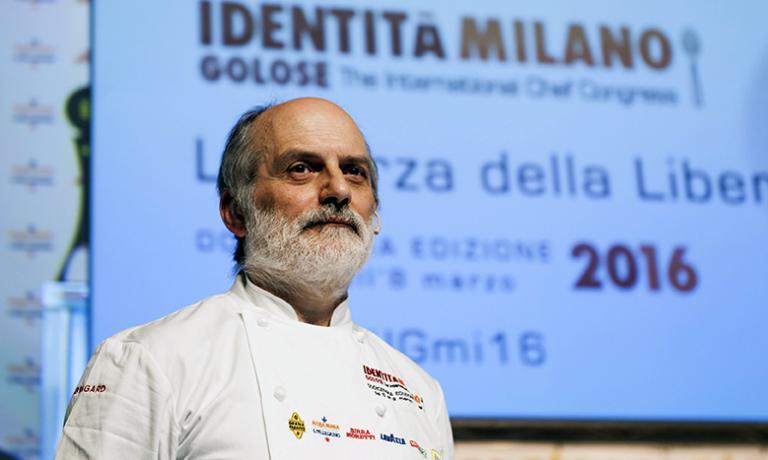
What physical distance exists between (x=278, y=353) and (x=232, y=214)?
0.28 m

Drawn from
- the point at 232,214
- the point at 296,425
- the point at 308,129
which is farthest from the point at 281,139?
the point at 296,425

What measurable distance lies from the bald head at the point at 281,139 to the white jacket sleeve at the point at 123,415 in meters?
0.35

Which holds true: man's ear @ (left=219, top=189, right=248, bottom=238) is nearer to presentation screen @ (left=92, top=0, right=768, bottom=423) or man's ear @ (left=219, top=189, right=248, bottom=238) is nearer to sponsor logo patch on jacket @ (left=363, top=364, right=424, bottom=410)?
sponsor logo patch on jacket @ (left=363, top=364, right=424, bottom=410)

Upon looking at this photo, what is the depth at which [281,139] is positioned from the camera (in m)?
1.56

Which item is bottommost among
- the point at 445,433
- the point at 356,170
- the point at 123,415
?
the point at 445,433

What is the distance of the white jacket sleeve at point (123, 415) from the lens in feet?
4.18

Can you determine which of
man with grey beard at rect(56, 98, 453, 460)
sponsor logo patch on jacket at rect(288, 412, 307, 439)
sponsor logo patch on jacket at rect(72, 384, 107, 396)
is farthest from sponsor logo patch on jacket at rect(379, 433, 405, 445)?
sponsor logo patch on jacket at rect(72, 384, 107, 396)

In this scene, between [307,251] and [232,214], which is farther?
[232,214]

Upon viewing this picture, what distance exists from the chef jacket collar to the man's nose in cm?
15

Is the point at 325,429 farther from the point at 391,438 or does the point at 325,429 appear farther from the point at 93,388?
the point at 93,388

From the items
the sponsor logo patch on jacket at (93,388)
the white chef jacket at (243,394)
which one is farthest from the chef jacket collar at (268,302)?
the sponsor logo patch on jacket at (93,388)

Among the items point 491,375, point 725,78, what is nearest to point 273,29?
point 491,375

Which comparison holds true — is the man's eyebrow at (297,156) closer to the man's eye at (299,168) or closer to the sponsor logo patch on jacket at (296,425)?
the man's eye at (299,168)

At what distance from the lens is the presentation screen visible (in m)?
2.70
